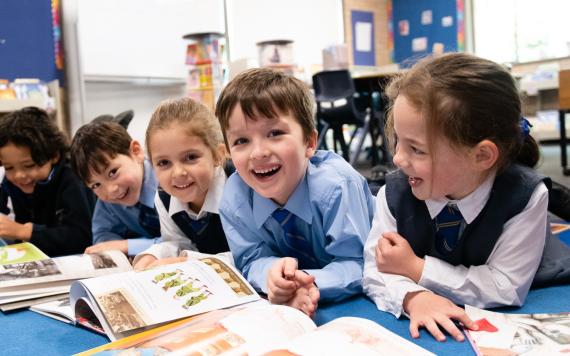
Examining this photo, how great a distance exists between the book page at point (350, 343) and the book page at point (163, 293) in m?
0.28

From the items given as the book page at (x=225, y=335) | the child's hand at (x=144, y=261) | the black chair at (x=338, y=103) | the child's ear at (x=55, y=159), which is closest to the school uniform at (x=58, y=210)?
the child's ear at (x=55, y=159)

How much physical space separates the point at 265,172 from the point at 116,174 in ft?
2.27

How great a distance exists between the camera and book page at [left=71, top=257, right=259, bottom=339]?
910 mm

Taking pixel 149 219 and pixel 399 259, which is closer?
pixel 399 259

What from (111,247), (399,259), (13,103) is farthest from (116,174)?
(13,103)

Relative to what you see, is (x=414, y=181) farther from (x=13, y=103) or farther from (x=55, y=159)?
(x=13, y=103)

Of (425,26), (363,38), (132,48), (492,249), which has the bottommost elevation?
(492,249)

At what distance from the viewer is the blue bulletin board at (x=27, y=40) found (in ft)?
13.1

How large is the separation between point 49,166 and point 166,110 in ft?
2.46

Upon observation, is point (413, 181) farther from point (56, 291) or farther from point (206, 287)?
point (56, 291)

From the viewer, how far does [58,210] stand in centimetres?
194

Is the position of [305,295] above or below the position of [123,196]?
below

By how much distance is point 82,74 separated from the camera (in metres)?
4.31

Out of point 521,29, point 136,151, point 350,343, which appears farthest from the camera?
point 521,29
